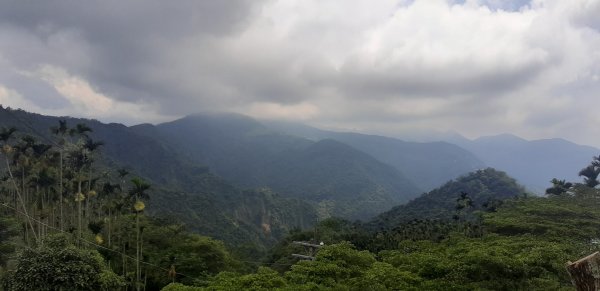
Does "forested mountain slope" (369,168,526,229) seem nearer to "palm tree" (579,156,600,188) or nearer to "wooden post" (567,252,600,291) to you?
"palm tree" (579,156,600,188)

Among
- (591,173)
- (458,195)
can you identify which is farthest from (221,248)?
(458,195)

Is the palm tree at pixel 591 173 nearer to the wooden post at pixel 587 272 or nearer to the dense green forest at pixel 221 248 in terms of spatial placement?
the dense green forest at pixel 221 248

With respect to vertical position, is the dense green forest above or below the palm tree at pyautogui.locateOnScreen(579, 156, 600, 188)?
below

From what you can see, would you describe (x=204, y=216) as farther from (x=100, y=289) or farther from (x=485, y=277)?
(x=485, y=277)

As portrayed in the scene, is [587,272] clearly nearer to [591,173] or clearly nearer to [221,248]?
[221,248]

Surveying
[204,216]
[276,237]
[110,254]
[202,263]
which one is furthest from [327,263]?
[276,237]

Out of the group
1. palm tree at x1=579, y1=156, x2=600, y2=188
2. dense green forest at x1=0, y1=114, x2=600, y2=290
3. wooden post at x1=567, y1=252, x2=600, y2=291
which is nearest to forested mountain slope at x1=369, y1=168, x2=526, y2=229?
palm tree at x1=579, y1=156, x2=600, y2=188
